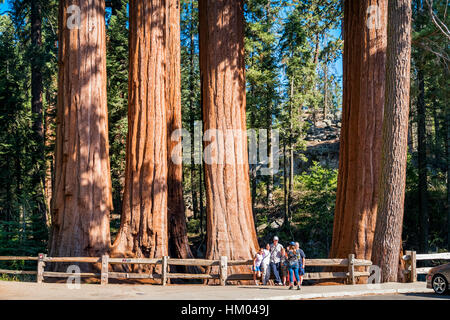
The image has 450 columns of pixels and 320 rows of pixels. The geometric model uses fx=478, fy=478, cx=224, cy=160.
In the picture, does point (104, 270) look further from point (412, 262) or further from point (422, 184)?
point (422, 184)

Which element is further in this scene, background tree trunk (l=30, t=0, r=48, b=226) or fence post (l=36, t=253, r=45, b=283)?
background tree trunk (l=30, t=0, r=48, b=226)

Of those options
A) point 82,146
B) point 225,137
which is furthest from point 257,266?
point 82,146

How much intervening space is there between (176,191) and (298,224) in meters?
15.7

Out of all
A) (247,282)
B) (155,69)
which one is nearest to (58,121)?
(155,69)

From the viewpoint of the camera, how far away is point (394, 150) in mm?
13273

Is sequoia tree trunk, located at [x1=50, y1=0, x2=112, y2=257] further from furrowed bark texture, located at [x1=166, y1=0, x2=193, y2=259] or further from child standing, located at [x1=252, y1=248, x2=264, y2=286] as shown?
child standing, located at [x1=252, y1=248, x2=264, y2=286]

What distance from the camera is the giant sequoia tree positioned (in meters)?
14.5

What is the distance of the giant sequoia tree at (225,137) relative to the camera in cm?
1446

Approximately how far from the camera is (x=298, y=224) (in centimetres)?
3100

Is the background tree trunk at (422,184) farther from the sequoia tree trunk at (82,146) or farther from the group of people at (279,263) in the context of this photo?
the sequoia tree trunk at (82,146)

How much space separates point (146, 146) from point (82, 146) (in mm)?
1898

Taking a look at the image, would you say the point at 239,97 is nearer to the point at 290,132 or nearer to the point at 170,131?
the point at 170,131

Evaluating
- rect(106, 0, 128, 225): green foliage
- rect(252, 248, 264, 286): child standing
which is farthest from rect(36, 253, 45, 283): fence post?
rect(106, 0, 128, 225): green foliage

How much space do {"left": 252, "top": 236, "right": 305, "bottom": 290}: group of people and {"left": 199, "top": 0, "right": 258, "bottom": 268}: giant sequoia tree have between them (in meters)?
0.61
